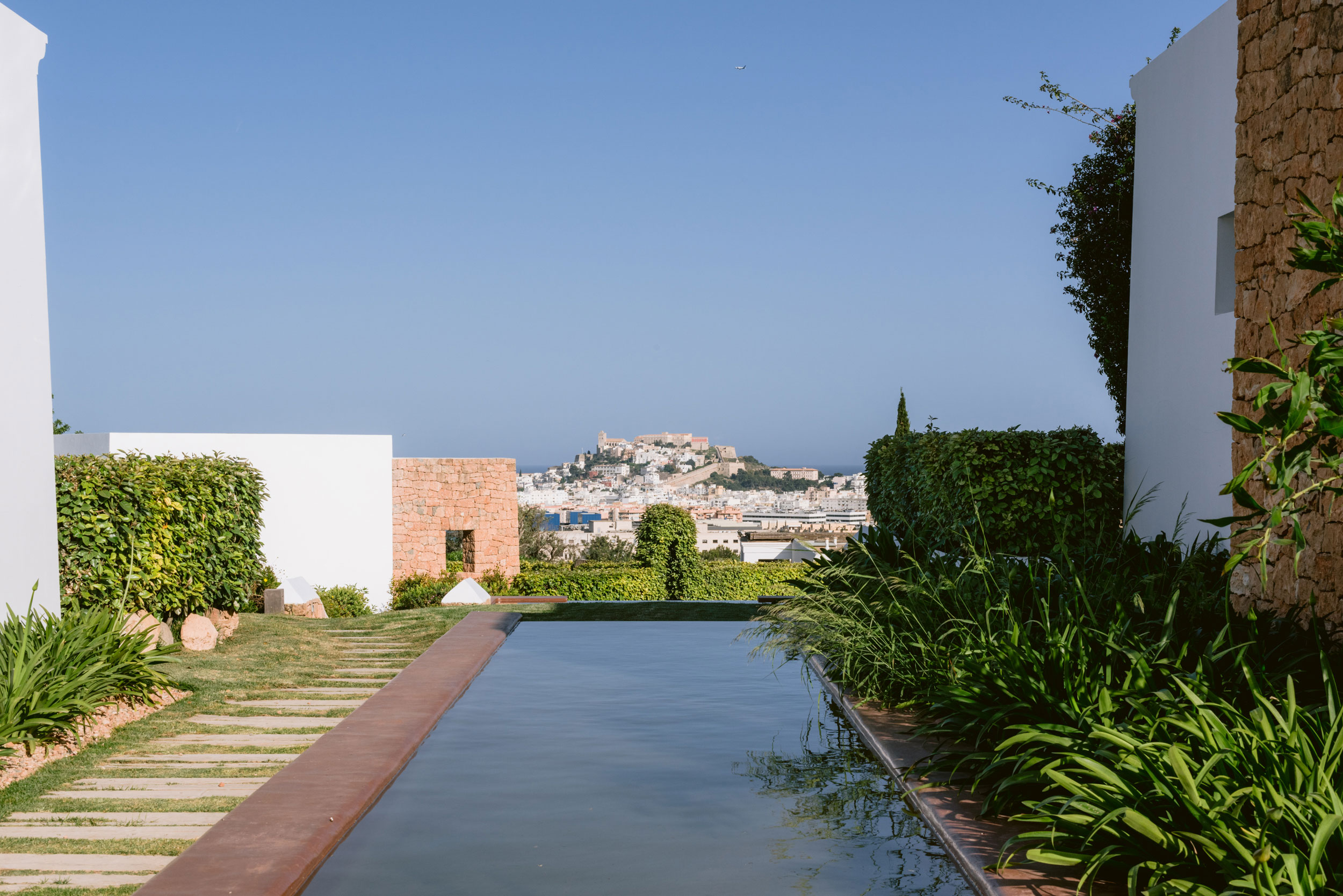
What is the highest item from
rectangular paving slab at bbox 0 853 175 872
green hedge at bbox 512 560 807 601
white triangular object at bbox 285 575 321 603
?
rectangular paving slab at bbox 0 853 175 872

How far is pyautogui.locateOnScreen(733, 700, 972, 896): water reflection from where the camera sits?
132 inches

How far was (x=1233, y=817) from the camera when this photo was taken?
2.64 metres

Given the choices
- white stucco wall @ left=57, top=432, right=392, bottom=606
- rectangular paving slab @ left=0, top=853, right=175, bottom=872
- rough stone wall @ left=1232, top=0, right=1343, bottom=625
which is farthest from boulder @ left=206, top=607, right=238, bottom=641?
white stucco wall @ left=57, top=432, right=392, bottom=606

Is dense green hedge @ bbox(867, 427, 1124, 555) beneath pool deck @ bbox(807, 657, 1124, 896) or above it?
above

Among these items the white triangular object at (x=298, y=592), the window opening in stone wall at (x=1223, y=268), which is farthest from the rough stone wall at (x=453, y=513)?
the window opening in stone wall at (x=1223, y=268)

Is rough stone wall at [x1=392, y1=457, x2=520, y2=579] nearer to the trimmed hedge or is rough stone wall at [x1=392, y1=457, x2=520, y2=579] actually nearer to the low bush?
the trimmed hedge

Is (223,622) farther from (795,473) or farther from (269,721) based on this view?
(795,473)

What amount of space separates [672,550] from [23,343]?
14.0 meters

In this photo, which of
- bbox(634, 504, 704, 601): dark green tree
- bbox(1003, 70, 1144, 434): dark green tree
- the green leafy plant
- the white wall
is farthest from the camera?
bbox(634, 504, 704, 601): dark green tree

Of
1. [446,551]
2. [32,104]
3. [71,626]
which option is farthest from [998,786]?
[446,551]

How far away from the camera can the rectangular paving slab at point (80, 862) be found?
11.1ft

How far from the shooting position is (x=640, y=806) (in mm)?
4188

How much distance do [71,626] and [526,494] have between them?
246ft

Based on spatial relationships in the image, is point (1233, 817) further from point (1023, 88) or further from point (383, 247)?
point (383, 247)
